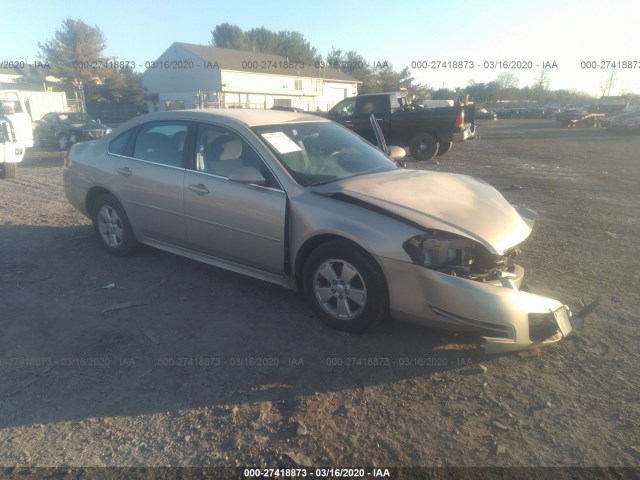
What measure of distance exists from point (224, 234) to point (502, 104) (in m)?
71.6

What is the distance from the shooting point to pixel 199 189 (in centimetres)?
437

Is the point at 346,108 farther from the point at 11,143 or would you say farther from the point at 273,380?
the point at 273,380

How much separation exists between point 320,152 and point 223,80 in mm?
37443

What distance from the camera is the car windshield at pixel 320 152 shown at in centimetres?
415

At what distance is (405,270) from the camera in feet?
10.9

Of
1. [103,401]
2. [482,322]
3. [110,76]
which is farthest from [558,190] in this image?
[110,76]

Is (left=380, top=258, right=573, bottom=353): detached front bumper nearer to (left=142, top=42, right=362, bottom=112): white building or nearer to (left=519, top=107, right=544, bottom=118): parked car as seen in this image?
(left=142, top=42, right=362, bottom=112): white building

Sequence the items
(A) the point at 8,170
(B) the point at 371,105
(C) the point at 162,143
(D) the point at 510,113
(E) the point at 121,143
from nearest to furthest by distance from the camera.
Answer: (C) the point at 162,143 < (E) the point at 121,143 < (A) the point at 8,170 < (B) the point at 371,105 < (D) the point at 510,113

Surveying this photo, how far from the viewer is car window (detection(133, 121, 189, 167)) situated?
468cm

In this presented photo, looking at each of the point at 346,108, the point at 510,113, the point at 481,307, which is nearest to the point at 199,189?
the point at 481,307

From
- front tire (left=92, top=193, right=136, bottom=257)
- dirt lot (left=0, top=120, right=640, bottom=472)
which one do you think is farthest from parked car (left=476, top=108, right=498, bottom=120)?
front tire (left=92, top=193, right=136, bottom=257)

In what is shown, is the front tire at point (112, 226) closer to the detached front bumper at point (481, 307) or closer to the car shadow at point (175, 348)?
the car shadow at point (175, 348)

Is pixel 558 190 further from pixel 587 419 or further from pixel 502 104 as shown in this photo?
pixel 502 104

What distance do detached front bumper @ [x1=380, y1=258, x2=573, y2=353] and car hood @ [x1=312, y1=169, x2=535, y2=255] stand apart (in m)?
0.33
